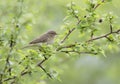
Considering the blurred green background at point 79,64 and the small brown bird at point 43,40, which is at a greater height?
the small brown bird at point 43,40

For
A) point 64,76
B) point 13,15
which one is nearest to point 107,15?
point 13,15

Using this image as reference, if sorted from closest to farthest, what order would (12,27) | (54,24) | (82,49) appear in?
(12,27), (82,49), (54,24)

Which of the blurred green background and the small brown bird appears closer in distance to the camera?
the small brown bird

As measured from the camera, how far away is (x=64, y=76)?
18594 mm

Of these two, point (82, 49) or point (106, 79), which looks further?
point (106, 79)

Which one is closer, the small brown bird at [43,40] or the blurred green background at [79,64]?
the small brown bird at [43,40]

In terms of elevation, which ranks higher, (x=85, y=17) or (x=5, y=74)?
(x=85, y=17)

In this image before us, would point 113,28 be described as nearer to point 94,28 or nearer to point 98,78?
point 94,28

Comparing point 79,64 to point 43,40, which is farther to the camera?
point 79,64

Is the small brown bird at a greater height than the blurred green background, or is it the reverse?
the small brown bird

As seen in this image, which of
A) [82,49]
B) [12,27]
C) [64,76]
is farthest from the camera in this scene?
[64,76]

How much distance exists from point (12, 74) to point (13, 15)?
0.69m

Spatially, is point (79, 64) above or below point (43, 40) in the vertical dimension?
below

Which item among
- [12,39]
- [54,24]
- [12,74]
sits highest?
[12,39]
